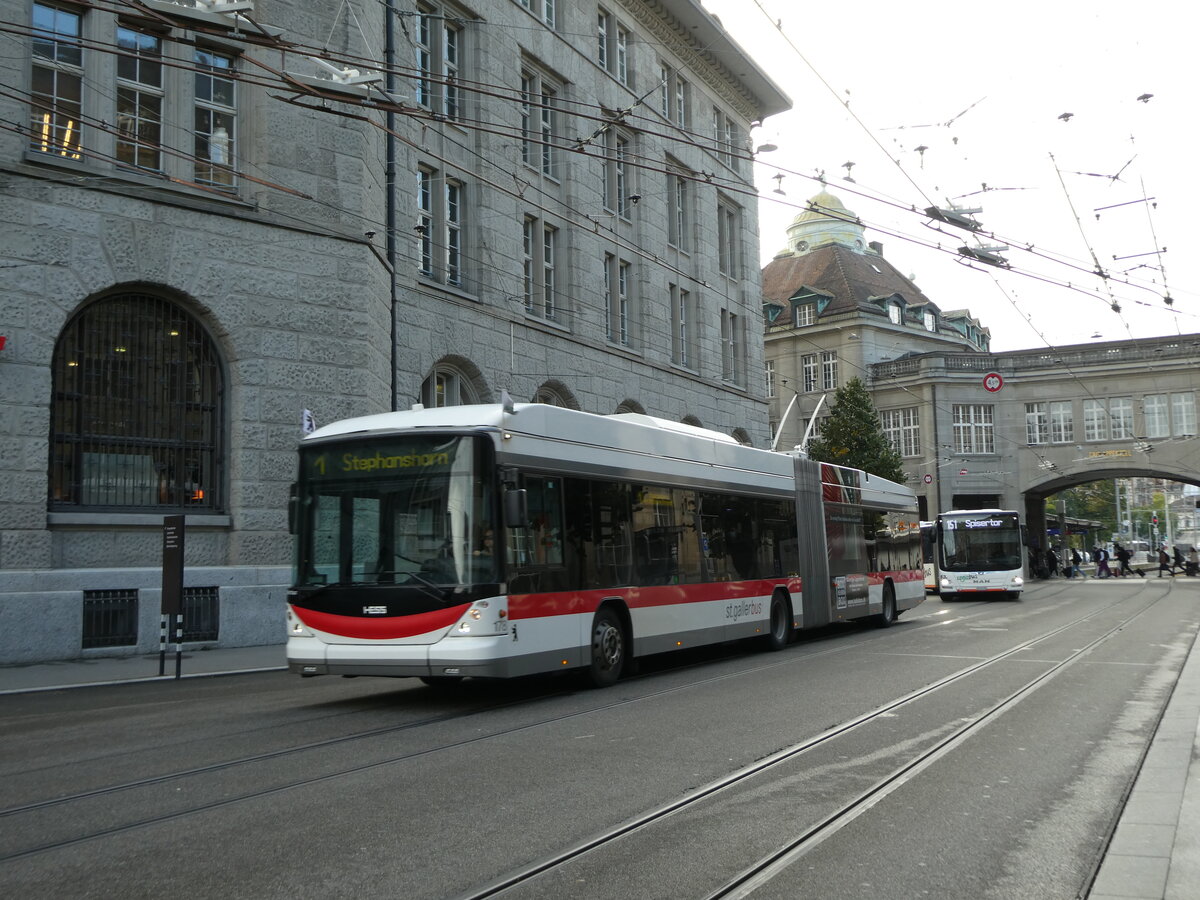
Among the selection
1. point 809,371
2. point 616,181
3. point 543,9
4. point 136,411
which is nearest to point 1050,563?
point 809,371

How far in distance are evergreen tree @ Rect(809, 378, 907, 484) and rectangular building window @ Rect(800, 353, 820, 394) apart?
15.9m

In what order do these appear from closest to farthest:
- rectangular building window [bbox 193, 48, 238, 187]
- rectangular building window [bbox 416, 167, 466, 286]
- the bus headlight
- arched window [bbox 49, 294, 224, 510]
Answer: the bus headlight, arched window [bbox 49, 294, 224, 510], rectangular building window [bbox 193, 48, 238, 187], rectangular building window [bbox 416, 167, 466, 286]

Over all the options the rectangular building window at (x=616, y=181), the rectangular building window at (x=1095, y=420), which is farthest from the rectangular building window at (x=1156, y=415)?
the rectangular building window at (x=616, y=181)

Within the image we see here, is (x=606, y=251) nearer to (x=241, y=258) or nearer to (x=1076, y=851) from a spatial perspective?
(x=241, y=258)

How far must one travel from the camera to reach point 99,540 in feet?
57.5

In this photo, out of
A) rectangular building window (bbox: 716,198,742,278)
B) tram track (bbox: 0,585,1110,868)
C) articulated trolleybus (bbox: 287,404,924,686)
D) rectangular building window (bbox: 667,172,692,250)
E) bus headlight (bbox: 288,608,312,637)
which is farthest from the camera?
rectangular building window (bbox: 716,198,742,278)

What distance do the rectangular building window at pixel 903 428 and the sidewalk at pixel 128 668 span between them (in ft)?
158

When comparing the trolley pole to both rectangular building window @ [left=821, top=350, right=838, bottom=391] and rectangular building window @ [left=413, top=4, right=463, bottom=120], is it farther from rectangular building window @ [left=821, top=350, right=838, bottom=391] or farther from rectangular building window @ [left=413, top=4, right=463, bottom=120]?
rectangular building window @ [left=821, top=350, right=838, bottom=391]

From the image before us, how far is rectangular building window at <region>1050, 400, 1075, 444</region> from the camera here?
58.6 m

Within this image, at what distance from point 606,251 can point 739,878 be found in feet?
91.9

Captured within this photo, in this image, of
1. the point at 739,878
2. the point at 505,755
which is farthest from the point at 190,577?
the point at 739,878

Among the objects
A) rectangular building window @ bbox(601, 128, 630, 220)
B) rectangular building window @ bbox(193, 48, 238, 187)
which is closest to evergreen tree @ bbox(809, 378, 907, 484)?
rectangular building window @ bbox(601, 128, 630, 220)

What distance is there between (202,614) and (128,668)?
2621mm

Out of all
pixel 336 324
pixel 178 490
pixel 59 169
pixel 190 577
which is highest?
pixel 59 169
